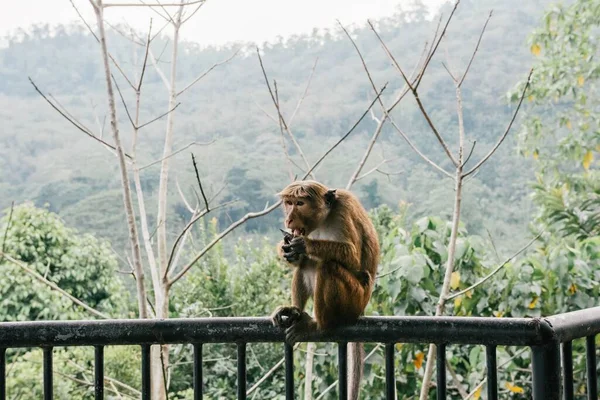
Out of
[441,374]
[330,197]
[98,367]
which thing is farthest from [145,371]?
[330,197]

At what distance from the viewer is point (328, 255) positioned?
7.97 feet

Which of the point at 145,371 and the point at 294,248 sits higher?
the point at 294,248

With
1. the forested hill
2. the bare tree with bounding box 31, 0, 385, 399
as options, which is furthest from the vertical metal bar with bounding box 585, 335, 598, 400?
the forested hill

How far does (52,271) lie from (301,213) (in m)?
A: 7.29

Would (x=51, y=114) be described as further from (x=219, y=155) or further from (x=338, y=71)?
(x=338, y=71)

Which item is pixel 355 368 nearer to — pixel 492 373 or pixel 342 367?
pixel 342 367

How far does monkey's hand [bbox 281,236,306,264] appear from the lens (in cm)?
229

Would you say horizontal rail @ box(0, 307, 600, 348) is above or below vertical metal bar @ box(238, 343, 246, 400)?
above

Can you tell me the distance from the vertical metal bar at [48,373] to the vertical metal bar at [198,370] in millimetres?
316

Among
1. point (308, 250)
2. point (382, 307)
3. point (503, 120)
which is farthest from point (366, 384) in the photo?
point (503, 120)

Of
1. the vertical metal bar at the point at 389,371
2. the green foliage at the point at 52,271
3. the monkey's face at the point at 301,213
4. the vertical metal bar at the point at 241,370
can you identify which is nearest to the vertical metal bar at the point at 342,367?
the vertical metal bar at the point at 389,371

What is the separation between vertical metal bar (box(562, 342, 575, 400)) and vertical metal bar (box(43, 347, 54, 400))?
1.06 meters

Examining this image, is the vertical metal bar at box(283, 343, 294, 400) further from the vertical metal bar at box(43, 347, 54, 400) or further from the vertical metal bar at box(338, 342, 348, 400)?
the vertical metal bar at box(43, 347, 54, 400)

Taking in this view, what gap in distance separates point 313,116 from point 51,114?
18.1ft
